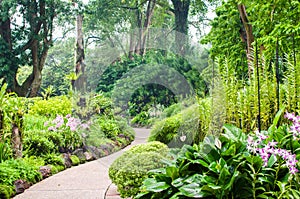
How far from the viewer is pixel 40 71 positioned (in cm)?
757

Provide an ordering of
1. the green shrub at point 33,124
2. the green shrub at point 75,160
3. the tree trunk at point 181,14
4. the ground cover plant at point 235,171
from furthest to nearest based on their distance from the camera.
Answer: the tree trunk at point 181,14 → the green shrub at point 33,124 → the green shrub at point 75,160 → the ground cover plant at point 235,171

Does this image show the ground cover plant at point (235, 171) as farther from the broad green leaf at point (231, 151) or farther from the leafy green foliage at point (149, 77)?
the leafy green foliage at point (149, 77)

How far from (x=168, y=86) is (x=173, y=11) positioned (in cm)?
355

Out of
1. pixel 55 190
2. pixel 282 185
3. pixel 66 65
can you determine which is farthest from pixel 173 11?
pixel 282 185

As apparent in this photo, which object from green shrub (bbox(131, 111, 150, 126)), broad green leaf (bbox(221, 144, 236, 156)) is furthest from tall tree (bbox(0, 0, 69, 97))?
broad green leaf (bbox(221, 144, 236, 156))

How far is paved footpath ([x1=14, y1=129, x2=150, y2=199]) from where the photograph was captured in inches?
110

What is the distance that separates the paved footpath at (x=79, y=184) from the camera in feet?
9.13

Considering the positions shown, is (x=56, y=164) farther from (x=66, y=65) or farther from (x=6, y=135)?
(x=66, y=65)

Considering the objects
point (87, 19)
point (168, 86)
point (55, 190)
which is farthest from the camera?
point (87, 19)

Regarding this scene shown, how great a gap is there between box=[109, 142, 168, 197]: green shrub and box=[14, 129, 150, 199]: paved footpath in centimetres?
19

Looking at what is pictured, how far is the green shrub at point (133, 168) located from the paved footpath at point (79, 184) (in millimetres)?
187

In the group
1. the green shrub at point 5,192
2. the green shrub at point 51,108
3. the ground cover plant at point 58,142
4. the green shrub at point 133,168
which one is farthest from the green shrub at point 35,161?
the green shrub at point 51,108

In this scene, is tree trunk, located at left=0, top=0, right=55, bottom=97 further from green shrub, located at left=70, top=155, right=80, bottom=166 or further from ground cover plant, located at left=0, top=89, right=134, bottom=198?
green shrub, located at left=70, top=155, right=80, bottom=166

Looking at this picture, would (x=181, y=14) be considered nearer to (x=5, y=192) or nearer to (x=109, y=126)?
(x=109, y=126)
